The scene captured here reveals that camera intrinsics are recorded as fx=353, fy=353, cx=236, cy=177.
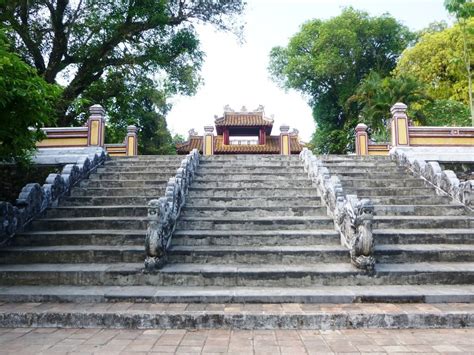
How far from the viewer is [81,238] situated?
19.4 feet

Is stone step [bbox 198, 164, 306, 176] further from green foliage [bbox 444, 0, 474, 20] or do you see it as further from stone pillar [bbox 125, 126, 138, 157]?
green foliage [bbox 444, 0, 474, 20]

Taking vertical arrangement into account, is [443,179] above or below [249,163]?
below

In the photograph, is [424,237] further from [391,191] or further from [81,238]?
[81,238]

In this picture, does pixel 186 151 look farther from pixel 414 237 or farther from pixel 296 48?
pixel 414 237

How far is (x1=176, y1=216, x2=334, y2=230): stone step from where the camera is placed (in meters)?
6.29

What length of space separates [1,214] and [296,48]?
30.1 m

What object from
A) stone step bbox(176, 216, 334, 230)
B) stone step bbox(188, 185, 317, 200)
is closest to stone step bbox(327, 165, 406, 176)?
stone step bbox(188, 185, 317, 200)

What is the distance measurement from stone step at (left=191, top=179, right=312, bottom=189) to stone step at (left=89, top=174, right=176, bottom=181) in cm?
90

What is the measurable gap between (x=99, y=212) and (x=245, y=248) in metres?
3.04

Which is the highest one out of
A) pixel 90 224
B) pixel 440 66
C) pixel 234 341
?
pixel 440 66

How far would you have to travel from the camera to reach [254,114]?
27812mm

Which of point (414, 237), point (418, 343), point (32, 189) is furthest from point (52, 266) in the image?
point (414, 237)

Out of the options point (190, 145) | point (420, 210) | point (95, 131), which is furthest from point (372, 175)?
point (190, 145)

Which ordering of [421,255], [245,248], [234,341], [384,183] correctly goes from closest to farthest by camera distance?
[234,341] → [421,255] → [245,248] → [384,183]
